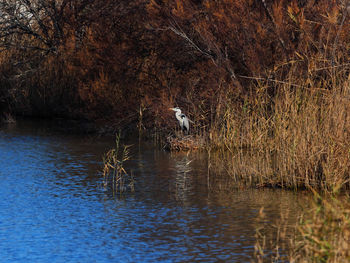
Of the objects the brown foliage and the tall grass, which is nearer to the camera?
the tall grass

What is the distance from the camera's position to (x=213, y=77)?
556 inches

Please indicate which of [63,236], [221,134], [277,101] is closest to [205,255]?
[63,236]

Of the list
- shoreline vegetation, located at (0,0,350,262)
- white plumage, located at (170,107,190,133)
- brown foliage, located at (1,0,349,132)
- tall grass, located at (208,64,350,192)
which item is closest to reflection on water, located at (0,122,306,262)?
tall grass, located at (208,64,350,192)

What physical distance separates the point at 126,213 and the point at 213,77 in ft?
21.0

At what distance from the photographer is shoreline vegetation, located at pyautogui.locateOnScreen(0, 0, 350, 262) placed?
928 cm

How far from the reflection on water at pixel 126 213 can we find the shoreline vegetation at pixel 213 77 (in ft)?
2.15

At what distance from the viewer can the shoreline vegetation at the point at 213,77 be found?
9.28 metres

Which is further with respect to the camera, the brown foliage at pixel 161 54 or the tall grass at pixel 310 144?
the brown foliage at pixel 161 54

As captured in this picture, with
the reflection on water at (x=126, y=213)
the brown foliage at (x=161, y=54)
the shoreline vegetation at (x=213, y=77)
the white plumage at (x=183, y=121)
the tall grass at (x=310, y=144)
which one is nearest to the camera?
the reflection on water at (x=126, y=213)

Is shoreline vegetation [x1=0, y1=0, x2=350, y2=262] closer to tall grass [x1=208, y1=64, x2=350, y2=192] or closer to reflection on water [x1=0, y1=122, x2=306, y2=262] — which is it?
tall grass [x1=208, y1=64, x2=350, y2=192]

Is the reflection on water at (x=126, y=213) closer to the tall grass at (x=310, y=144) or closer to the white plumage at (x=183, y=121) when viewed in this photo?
the tall grass at (x=310, y=144)

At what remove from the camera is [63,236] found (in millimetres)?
7164

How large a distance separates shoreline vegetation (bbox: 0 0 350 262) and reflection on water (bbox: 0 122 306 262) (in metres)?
0.66

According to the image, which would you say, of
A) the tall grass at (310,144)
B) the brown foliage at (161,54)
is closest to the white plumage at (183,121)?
the brown foliage at (161,54)
